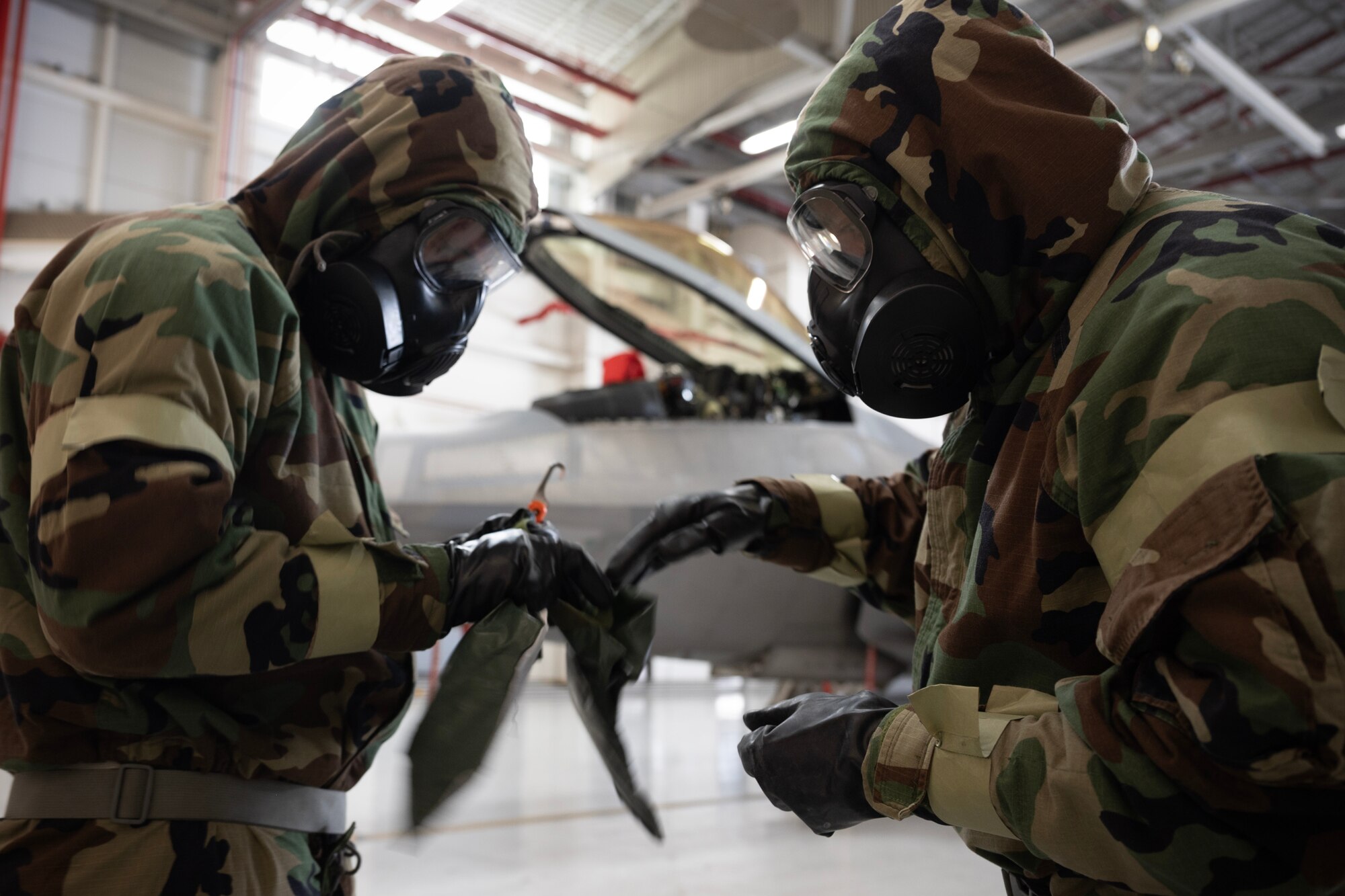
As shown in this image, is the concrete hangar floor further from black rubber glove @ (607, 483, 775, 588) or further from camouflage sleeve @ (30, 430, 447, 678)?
camouflage sleeve @ (30, 430, 447, 678)

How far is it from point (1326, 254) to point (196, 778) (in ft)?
5.16

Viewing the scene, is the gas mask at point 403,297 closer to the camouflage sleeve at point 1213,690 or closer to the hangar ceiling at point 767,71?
the camouflage sleeve at point 1213,690

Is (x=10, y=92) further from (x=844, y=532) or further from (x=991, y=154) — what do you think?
(x=991, y=154)

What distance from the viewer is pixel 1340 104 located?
34.2 feet

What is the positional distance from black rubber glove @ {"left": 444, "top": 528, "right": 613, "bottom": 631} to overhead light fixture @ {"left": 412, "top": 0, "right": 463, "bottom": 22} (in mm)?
9275

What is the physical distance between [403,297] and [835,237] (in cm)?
72

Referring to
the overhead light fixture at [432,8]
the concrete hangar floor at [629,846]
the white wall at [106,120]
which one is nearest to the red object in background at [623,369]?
the concrete hangar floor at [629,846]

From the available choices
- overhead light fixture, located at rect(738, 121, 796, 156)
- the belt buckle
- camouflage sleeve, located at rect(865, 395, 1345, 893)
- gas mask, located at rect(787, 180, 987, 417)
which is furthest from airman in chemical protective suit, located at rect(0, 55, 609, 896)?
overhead light fixture, located at rect(738, 121, 796, 156)

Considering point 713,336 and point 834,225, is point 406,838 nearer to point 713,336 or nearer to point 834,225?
point 834,225

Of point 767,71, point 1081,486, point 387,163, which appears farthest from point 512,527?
point 767,71

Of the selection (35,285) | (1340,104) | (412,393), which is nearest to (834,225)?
(412,393)

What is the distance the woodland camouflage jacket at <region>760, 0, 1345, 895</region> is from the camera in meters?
0.83

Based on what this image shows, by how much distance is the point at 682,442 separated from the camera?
4.44 metres

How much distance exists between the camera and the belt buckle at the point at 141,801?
1.29m
